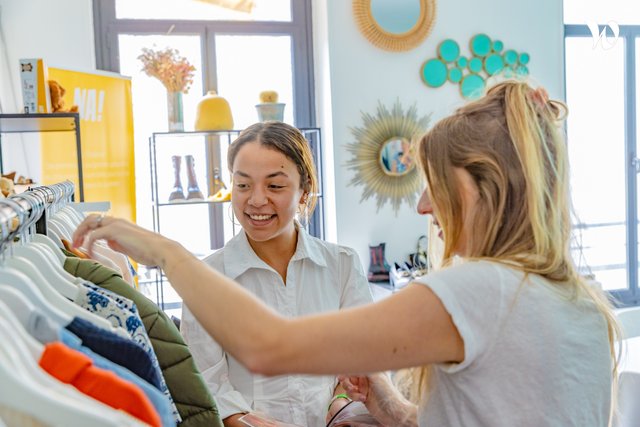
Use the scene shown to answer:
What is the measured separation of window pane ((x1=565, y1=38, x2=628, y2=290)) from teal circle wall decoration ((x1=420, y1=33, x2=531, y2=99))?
0.63 m

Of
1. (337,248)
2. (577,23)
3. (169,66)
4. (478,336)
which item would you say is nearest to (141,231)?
(478,336)

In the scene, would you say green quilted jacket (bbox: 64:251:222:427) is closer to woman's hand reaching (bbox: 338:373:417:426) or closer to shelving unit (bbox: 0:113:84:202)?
woman's hand reaching (bbox: 338:373:417:426)

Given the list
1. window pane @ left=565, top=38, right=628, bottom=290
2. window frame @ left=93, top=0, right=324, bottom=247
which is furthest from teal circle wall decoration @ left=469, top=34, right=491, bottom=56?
window frame @ left=93, top=0, right=324, bottom=247

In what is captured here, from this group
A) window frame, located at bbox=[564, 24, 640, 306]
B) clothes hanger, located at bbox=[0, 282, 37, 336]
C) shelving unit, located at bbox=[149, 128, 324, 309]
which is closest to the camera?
clothes hanger, located at bbox=[0, 282, 37, 336]

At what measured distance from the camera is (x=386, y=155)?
4.46 m

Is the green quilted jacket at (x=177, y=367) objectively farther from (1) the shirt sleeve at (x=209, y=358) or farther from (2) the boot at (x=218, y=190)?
(2) the boot at (x=218, y=190)

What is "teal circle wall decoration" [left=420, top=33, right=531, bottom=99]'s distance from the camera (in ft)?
14.9

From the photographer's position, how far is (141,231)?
1.05 meters

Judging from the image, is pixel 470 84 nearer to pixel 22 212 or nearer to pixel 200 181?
pixel 200 181

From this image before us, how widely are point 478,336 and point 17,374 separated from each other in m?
0.58

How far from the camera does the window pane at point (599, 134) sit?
5.10 m

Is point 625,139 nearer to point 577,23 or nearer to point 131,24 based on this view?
point 577,23

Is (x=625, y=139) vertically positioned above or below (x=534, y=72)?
below

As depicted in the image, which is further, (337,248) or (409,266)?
(409,266)
